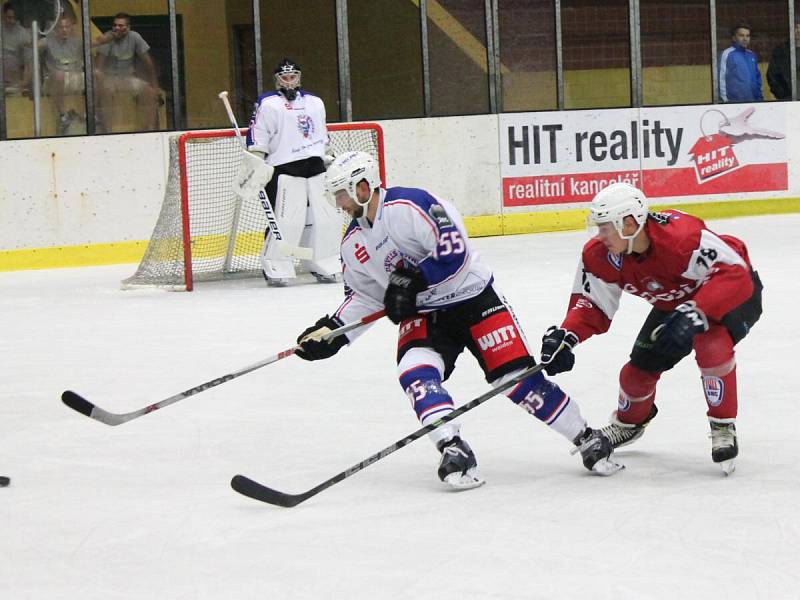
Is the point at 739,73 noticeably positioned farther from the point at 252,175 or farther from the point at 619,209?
the point at 619,209

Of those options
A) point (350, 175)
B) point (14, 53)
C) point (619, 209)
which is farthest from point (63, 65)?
→ point (619, 209)

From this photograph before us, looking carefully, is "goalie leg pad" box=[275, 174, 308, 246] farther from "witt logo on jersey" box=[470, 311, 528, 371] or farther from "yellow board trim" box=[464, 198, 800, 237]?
"witt logo on jersey" box=[470, 311, 528, 371]

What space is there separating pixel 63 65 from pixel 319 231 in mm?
2768

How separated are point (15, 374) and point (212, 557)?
2.83m

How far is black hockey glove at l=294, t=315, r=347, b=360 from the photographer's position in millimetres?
3719

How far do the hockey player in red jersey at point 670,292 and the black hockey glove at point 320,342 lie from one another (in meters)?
0.60

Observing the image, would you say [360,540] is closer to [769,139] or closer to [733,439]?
[733,439]

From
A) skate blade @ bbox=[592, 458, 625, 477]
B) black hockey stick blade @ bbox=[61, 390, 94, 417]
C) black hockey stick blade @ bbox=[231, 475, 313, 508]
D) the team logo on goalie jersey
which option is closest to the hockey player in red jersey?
skate blade @ bbox=[592, 458, 625, 477]

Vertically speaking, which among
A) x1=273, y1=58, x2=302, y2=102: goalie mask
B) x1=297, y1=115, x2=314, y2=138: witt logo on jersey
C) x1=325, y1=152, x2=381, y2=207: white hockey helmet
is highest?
x1=273, y1=58, x2=302, y2=102: goalie mask

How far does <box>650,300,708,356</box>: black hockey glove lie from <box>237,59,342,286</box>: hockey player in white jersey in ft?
16.5

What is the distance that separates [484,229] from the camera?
1091cm

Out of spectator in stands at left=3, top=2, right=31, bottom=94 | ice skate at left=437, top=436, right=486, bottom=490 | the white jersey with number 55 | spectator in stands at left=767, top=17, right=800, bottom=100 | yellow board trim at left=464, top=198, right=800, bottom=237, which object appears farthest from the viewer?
spectator in stands at left=767, top=17, right=800, bottom=100

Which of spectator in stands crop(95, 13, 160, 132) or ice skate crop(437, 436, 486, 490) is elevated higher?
spectator in stands crop(95, 13, 160, 132)

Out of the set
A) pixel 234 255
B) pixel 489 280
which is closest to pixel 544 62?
pixel 234 255
